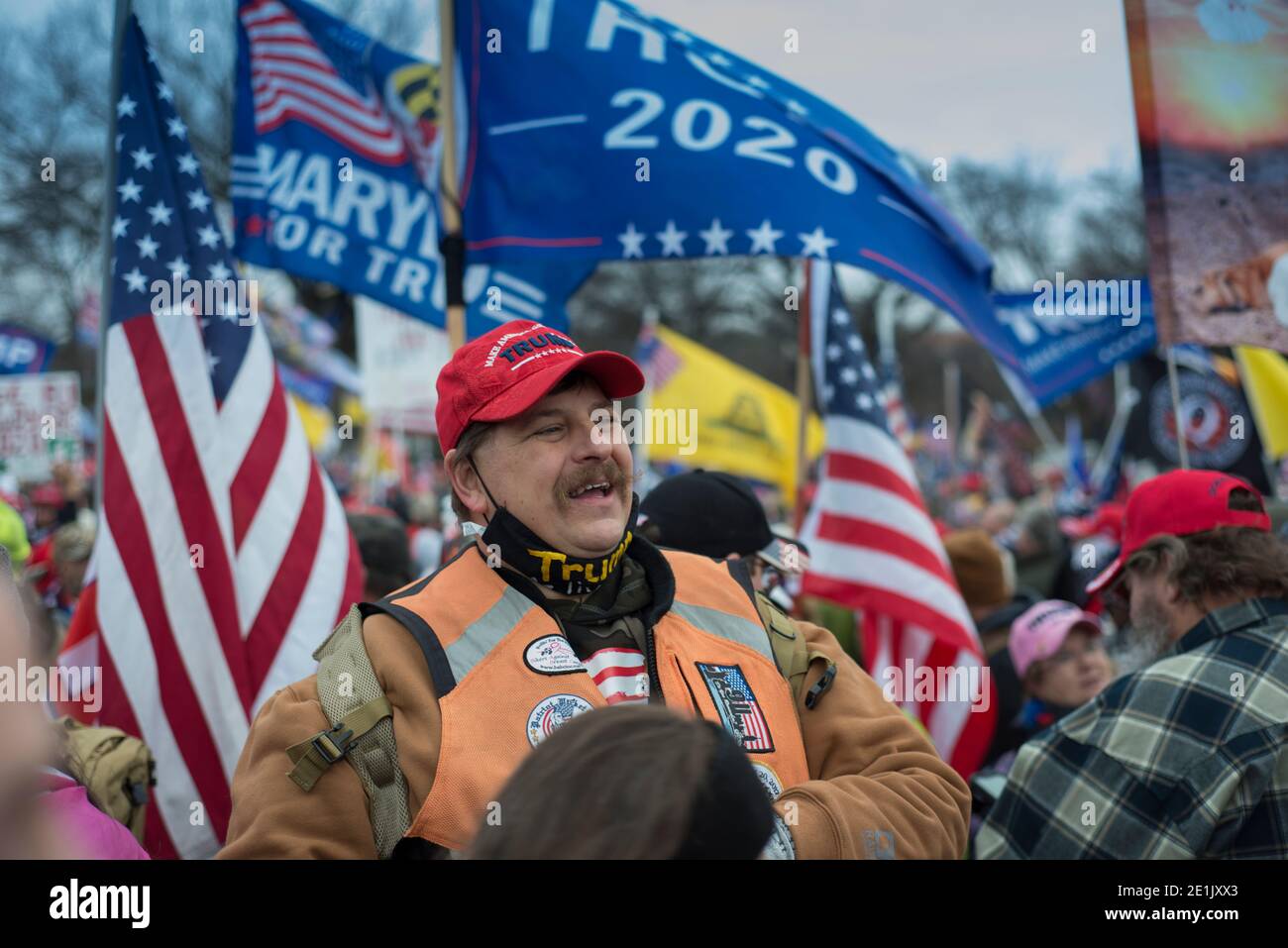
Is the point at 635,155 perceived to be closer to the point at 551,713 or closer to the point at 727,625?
the point at 727,625

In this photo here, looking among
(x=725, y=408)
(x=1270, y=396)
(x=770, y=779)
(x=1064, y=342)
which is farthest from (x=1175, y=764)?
(x=725, y=408)

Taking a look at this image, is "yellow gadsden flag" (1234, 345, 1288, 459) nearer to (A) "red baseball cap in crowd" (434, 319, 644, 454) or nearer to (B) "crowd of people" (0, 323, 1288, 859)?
(B) "crowd of people" (0, 323, 1288, 859)

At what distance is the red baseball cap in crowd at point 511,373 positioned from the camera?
251 cm

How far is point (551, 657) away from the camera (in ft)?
7.76

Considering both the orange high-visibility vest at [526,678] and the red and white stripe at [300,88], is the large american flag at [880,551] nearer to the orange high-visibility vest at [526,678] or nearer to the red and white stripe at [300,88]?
the red and white stripe at [300,88]

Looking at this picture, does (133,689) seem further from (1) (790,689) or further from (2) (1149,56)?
(2) (1149,56)

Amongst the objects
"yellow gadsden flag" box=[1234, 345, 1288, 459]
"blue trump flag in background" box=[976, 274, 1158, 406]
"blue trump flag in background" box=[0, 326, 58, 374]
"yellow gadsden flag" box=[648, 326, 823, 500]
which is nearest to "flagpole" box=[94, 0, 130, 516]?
"blue trump flag in background" box=[976, 274, 1158, 406]

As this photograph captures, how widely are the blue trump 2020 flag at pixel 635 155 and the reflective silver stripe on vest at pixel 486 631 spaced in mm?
2412

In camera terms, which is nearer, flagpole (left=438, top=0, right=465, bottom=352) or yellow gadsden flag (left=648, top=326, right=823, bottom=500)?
flagpole (left=438, top=0, right=465, bottom=352)

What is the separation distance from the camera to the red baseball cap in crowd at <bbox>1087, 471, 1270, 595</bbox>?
342cm

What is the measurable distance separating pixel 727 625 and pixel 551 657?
393 millimetres

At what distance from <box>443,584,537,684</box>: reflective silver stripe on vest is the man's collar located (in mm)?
1759
